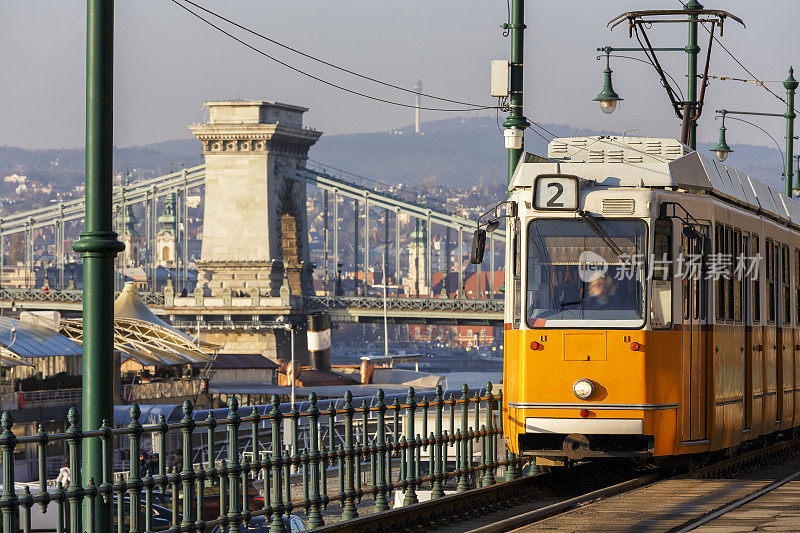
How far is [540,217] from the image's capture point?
15.7 m

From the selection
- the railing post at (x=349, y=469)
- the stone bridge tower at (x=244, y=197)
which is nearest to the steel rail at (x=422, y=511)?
the railing post at (x=349, y=469)

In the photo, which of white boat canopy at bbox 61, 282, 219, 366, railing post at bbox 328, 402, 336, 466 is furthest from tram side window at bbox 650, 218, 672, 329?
white boat canopy at bbox 61, 282, 219, 366

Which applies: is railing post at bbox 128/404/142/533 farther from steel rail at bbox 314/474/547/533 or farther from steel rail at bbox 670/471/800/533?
steel rail at bbox 670/471/800/533

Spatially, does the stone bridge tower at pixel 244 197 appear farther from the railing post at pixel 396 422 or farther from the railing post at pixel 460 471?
the railing post at pixel 396 422

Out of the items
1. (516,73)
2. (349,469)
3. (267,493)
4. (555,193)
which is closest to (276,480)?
(267,493)

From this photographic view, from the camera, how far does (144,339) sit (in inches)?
3607

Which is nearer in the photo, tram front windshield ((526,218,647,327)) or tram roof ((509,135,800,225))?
tram front windshield ((526,218,647,327))

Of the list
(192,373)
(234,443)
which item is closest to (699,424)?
(234,443)

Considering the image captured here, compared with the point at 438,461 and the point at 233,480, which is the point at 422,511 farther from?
the point at 233,480

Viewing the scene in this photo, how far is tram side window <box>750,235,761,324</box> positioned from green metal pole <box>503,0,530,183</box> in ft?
10.8

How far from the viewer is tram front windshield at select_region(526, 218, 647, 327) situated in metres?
15.5

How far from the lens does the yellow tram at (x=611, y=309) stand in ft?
50.7

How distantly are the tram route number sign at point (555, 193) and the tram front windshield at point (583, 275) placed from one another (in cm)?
15

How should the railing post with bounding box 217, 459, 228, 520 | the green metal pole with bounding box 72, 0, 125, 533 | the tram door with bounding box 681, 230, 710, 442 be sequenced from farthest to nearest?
the tram door with bounding box 681, 230, 710, 442
the railing post with bounding box 217, 459, 228, 520
the green metal pole with bounding box 72, 0, 125, 533
